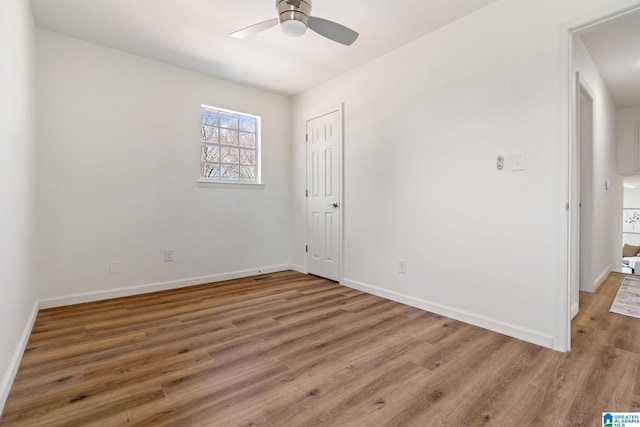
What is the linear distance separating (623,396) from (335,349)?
5.01 ft

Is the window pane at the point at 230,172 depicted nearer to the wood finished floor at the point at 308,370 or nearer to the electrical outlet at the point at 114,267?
the electrical outlet at the point at 114,267

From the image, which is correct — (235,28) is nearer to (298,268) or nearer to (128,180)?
(128,180)

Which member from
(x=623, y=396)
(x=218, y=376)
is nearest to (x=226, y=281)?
(x=218, y=376)

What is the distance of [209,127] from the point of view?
385 centimetres

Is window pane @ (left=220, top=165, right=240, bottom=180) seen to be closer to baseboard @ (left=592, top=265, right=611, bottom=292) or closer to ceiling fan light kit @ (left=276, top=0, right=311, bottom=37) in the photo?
ceiling fan light kit @ (left=276, top=0, right=311, bottom=37)

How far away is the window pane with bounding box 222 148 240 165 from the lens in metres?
3.99

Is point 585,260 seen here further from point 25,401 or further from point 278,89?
→ point 25,401

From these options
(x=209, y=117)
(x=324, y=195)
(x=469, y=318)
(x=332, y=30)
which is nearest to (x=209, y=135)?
(x=209, y=117)

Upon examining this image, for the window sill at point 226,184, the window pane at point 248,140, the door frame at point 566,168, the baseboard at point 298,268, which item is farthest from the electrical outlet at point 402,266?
the window pane at point 248,140

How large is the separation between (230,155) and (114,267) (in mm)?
1873

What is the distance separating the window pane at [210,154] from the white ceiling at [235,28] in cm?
91

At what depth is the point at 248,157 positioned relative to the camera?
13.9 feet

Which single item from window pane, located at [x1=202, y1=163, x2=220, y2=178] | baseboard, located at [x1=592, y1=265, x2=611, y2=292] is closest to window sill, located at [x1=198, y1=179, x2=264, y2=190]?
window pane, located at [x1=202, y1=163, x2=220, y2=178]

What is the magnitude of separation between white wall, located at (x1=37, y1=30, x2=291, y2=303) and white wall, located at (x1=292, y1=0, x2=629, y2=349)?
173 cm
